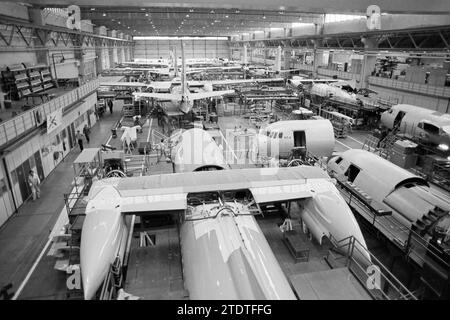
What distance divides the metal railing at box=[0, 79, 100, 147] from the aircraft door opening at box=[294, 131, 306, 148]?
19708 millimetres

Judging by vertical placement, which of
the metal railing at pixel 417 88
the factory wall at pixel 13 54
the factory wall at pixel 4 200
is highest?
the factory wall at pixel 13 54

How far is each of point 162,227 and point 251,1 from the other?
1299 cm

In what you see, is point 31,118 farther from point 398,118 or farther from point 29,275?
point 398,118

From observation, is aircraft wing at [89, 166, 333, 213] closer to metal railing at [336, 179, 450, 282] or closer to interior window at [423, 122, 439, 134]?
metal railing at [336, 179, 450, 282]

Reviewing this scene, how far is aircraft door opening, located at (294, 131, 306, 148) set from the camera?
26181 mm

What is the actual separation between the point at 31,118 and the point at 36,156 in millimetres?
3297

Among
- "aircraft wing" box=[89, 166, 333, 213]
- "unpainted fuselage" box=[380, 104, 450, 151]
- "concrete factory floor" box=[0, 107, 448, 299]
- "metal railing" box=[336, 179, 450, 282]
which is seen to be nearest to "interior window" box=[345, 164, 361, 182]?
"metal railing" box=[336, 179, 450, 282]

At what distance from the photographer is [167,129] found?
38.5m

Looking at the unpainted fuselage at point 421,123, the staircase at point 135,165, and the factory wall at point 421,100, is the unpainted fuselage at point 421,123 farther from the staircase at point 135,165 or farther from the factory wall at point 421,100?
the staircase at point 135,165

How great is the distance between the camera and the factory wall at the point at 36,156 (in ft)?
63.7

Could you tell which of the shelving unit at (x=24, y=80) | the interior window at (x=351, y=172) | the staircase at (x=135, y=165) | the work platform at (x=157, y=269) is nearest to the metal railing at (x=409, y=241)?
the interior window at (x=351, y=172)

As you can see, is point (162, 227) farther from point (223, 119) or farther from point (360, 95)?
point (360, 95)

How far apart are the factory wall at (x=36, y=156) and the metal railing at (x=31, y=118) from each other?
3.37 feet
